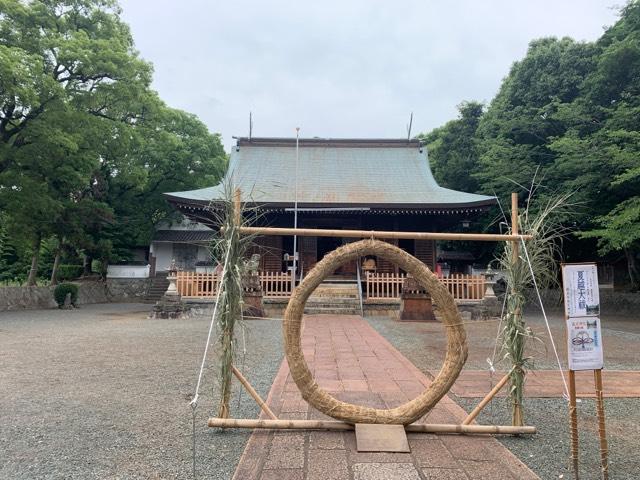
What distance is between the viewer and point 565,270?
111 inches

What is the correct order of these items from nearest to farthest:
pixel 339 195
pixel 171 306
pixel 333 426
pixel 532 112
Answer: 1. pixel 333 426
2. pixel 171 306
3. pixel 339 195
4. pixel 532 112

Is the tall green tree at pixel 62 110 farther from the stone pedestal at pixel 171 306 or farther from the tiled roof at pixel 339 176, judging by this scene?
the stone pedestal at pixel 171 306

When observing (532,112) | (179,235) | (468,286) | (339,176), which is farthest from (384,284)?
(179,235)

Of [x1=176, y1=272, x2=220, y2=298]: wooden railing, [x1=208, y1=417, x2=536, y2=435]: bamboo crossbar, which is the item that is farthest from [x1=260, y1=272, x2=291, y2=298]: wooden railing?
[x1=208, y1=417, x2=536, y2=435]: bamboo crossbar

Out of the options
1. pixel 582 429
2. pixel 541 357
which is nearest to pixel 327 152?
pixel 541 357

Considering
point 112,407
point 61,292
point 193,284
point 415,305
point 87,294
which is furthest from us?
point 87,294

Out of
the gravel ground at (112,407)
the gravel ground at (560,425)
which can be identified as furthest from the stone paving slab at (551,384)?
the gravel ground at (112,407)

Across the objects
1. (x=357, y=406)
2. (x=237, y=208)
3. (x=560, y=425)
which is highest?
(x=237, y=208)

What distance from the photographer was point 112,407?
3.88m

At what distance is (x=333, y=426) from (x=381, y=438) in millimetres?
407

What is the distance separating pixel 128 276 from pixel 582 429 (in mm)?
22163

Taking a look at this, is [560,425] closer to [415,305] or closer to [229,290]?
[229,290]

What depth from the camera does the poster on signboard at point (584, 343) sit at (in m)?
2.64

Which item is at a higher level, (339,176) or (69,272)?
(339,176)
